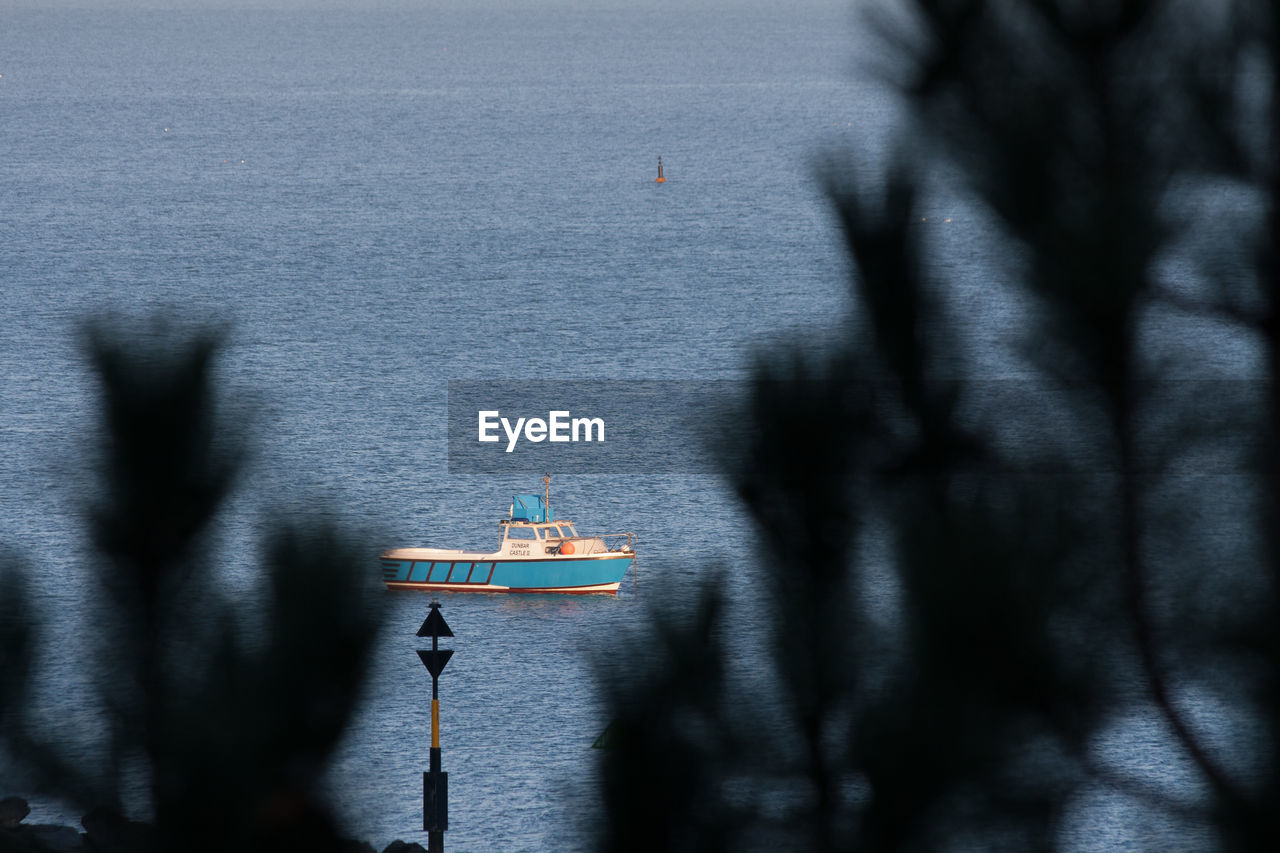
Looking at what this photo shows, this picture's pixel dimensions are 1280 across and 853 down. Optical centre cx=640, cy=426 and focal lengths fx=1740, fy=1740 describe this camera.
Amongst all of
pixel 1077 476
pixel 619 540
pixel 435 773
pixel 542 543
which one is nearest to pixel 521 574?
pixel 542 543

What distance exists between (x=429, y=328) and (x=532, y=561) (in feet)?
112

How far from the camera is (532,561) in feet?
206

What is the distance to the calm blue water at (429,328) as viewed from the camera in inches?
1558

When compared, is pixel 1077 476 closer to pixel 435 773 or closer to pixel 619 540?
pixel 435 773

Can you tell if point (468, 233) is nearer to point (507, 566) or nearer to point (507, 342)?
point (507, 342)

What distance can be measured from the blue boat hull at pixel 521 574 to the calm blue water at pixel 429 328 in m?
0.76

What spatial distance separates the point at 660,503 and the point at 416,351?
26707mm

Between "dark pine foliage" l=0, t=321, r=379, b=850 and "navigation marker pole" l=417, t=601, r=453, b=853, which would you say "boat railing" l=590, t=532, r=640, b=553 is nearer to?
"navigation marker pole" l=417, t=601, r=453, b=853

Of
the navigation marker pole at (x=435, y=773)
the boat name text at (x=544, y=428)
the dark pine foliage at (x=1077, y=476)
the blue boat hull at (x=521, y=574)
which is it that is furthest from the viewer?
the boat name text at (x=544, y=428)

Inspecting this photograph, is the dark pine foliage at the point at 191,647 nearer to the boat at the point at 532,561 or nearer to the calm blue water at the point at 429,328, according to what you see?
the calm blue water at the point at 429,328


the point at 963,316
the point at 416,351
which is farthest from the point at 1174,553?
the point at 416,351

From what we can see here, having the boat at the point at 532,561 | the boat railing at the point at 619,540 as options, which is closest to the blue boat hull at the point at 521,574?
the boat at the point at 532,561

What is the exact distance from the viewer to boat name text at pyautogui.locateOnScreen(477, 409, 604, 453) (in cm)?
7544

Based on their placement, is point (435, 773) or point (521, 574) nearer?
point (435, 773)
